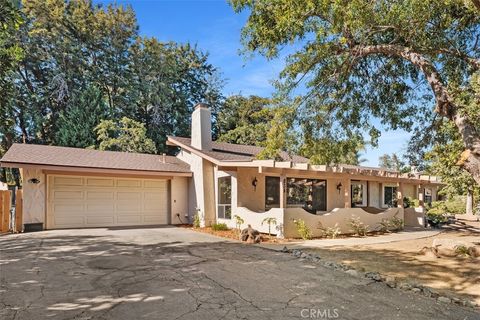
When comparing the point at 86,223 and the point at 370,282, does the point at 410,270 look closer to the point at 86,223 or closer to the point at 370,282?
the point at 370,282

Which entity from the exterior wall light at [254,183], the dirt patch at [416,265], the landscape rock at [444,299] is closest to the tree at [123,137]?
the exterior wall light at [254,183]

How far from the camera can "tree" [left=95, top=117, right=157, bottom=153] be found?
24.3 m

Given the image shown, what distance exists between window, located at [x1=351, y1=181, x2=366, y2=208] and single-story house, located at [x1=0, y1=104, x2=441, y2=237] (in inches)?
93.3

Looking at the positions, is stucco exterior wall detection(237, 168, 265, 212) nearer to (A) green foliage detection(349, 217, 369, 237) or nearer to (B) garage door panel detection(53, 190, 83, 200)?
(A) green foliage detection(349, 217, 369, 237)

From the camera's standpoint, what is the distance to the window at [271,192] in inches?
561

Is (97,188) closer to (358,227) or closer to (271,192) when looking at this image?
(271,192)

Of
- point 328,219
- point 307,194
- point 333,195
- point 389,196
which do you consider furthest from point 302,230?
point 389,196

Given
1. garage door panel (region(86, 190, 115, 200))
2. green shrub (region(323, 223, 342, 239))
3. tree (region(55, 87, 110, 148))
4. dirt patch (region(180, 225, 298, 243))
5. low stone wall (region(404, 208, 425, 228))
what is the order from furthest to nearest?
tree (region(55, 87, 110, 148))
low stone wall (region(404, 208, 425, 228))
garage door panel (region(86, 190, 115, 200))
green shrub (region(323, 223, 342, 239))
dirt patch (region(180, 225, 298, 243))

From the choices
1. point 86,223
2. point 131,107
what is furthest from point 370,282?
point 131,107

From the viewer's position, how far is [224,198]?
14.3 meters

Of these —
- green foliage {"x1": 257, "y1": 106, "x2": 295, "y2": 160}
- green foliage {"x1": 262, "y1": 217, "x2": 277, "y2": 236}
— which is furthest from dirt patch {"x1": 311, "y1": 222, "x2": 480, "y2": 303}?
green foliage {"x1": 257, "y1": 106, "x2": 295, "y2": 160}

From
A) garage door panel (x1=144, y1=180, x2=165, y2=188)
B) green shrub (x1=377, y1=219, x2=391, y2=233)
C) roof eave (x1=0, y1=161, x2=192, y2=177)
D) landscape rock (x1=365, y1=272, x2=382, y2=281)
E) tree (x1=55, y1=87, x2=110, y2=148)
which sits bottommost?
green shrub (x1=377, y1=219, x2=391, y2=233)

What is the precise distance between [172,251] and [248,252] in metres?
1.99

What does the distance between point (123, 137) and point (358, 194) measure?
16.9 m
